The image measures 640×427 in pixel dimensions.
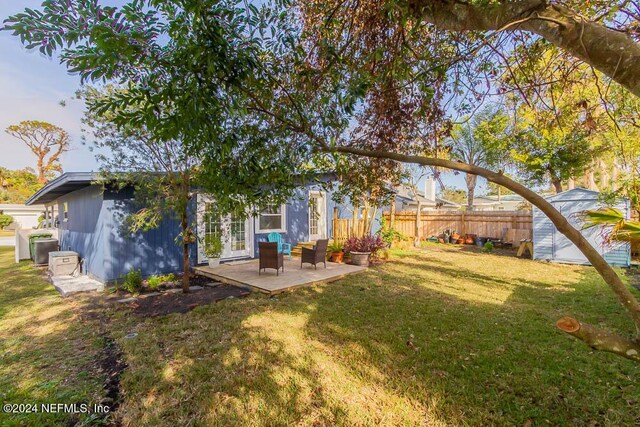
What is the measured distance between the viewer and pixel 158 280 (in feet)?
23.1

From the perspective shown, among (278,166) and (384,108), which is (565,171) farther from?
(278,166)

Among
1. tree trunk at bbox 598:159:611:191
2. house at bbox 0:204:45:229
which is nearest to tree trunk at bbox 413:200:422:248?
tree trunk at bbox 598:159:611:191

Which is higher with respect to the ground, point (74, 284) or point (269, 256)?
point (269, 256)

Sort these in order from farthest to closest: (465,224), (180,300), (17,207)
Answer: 1. (17,207)
2. (465,224)
3. (180,300)

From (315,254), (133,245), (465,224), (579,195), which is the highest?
(579,195)

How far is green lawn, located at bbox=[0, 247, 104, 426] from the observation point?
2805 mm

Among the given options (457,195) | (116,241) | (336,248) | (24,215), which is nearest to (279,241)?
(336,248)

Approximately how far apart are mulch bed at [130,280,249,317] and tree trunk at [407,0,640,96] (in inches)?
223

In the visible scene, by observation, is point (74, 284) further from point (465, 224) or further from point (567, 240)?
point (465, 224)

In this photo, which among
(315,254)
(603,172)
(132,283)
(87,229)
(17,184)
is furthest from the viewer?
(17,184)

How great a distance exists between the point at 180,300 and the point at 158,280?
159 cm

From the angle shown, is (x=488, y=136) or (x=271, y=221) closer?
(x=271, y=221)

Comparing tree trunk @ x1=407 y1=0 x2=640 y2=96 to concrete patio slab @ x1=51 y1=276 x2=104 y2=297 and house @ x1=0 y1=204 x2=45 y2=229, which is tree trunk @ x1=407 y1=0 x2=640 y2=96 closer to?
concrete patio slab @ x1=51 y1=276 x2=104 y2=297

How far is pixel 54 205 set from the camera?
13305mm
